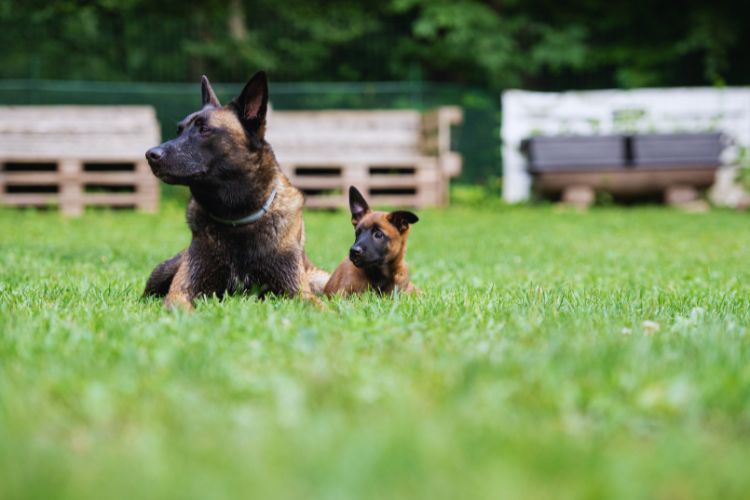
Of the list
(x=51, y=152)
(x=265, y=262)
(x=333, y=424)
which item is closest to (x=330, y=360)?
(x=333, y=424)

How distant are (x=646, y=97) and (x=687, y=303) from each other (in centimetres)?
1343

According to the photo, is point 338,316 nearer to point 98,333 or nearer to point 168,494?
point 98,333

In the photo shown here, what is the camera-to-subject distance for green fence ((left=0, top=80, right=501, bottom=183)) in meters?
16.4

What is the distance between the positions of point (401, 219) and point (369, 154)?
981 centimetres

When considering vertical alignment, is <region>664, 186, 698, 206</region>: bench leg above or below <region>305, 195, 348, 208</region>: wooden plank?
below

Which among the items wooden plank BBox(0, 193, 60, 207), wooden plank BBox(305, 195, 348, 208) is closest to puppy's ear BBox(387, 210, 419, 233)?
wooden plank BBox(305, 195, 348, 208)

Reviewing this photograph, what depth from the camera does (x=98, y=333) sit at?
331 centimetres

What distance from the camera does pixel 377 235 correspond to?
5145mm

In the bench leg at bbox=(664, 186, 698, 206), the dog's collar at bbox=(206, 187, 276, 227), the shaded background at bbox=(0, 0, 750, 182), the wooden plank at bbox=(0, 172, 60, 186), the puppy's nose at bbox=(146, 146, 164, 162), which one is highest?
the shaded background at bbox=(0, 0, 750, 182)

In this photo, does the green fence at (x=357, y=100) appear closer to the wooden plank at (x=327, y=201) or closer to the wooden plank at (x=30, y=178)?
the wooden plank at (x=30, y=178)

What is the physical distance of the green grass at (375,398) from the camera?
1.74 meters

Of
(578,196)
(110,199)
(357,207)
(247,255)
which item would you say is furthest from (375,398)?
(578,196)

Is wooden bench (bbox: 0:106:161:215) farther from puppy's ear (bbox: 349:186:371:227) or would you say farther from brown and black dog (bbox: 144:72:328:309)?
brown and black dog (bbox: 144:72:328:309)

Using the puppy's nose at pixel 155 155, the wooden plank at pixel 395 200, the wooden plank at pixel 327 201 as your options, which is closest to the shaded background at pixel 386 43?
the wooden plank at pixel 395 200
